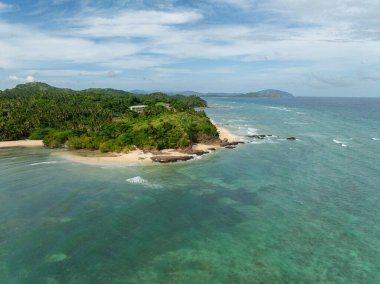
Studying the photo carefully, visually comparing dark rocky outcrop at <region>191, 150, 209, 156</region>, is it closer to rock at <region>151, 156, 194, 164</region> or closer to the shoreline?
the shoreline

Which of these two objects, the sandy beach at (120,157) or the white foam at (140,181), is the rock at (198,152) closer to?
the sandy beach at (120,157)

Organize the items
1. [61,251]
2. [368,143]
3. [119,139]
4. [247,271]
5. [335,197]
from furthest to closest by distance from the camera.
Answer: [368,143] → [119,139] → [335,197] → [61,251] → [247,271]

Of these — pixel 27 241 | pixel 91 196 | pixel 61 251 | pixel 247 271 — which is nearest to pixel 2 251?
pixel 27 241

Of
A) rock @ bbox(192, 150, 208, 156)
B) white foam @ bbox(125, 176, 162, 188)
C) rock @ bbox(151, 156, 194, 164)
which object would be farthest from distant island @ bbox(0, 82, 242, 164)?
white foam @ bbox(125, 176, 162, 188)

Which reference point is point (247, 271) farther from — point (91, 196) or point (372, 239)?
point (91, 196)

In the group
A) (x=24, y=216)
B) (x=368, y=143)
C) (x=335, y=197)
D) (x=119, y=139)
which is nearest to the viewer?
(x=24, y=216)

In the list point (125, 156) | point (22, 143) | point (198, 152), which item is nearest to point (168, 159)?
point (198, 152)

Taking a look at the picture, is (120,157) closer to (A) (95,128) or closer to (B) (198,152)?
(B) (198,152)

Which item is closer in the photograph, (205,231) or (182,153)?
(205,231)

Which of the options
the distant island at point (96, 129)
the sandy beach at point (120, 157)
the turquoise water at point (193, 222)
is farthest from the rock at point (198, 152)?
the turquoise water at point (193, 222)
